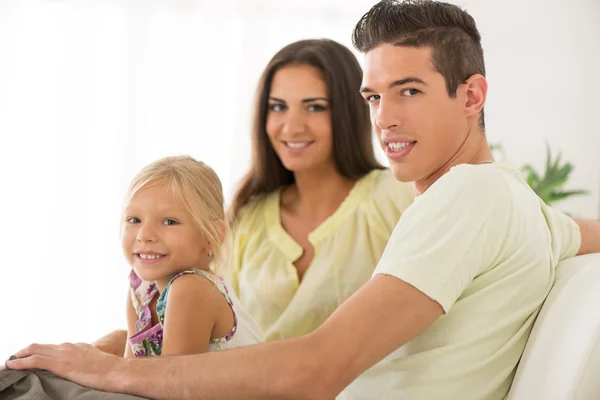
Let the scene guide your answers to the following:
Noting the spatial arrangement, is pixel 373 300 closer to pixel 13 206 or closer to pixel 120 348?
pixel 120 348

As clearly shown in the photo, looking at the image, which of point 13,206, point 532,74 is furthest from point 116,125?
point 532,74

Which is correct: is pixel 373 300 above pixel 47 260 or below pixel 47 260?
above

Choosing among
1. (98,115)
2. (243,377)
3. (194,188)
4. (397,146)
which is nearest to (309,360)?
(243,377)

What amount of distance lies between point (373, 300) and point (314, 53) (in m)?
1.49

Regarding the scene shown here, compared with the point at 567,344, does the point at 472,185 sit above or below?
above

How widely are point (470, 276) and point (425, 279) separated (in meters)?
0.10

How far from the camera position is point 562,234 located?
1.52 meters

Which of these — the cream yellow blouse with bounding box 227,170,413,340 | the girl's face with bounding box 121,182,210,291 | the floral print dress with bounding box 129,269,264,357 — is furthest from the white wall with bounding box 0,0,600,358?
the girl's face with bounding box 121,182,210,291

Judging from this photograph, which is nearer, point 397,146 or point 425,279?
point 425,279

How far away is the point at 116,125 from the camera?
13.8 feet

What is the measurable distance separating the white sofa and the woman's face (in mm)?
1252

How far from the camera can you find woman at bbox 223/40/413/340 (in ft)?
7.88

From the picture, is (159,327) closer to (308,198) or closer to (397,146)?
(397,146)

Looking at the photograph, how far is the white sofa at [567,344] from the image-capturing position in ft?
3.83
